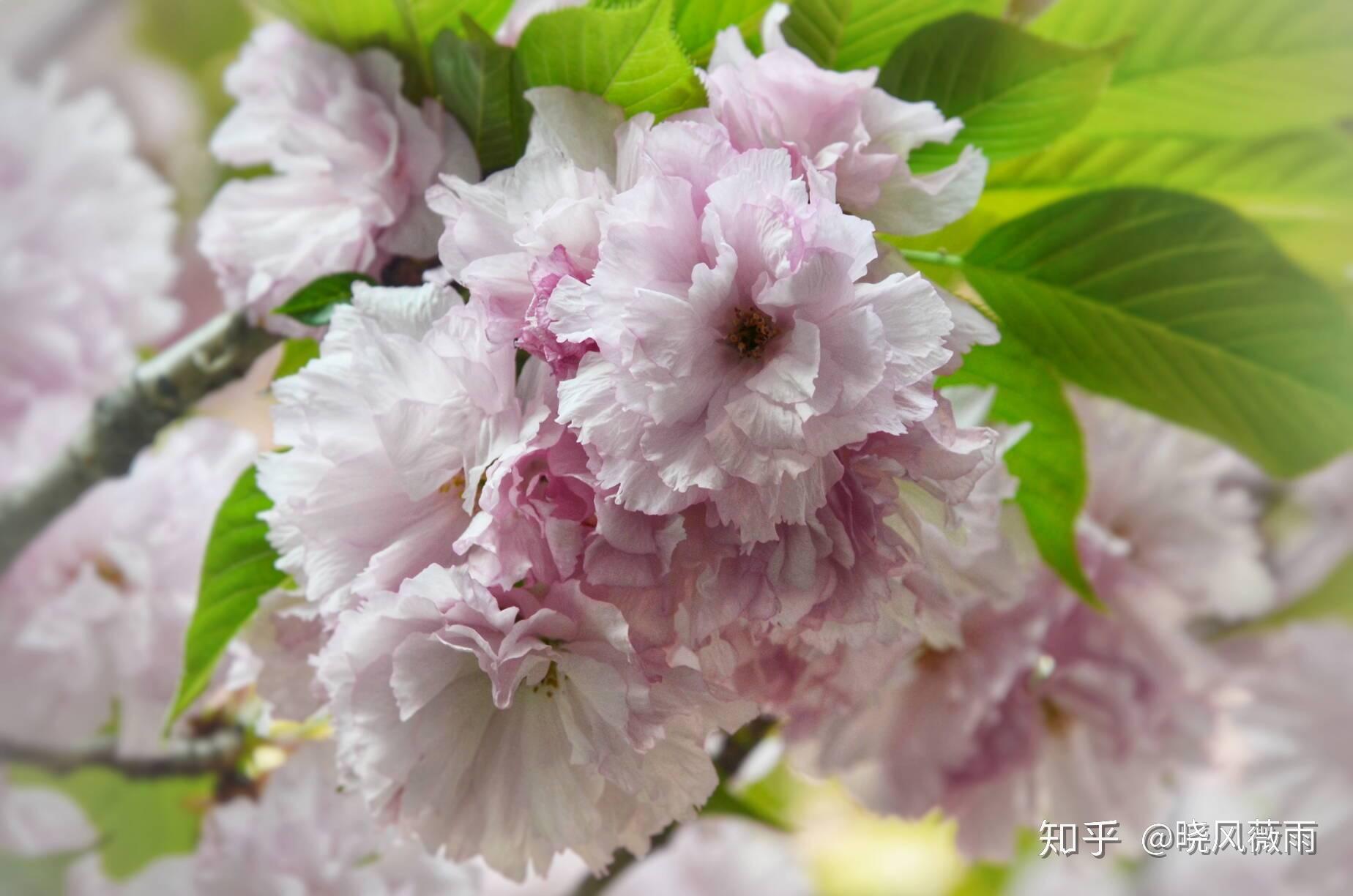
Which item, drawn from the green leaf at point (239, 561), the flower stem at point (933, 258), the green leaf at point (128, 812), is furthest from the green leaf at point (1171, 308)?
the green leaf at point (128, 812)

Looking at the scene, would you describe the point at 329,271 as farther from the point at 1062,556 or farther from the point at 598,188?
the point at 1062,556

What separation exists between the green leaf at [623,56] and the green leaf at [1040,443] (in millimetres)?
106

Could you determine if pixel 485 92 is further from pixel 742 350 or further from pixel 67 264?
pixel 67 264

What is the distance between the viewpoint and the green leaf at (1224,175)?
36 cm

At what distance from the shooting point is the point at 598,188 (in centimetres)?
24

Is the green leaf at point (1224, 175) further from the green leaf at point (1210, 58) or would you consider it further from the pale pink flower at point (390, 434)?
the pale pink flower at point (390, 434)

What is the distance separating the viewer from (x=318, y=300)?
0.93ft

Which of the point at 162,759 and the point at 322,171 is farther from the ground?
the point at 322,171

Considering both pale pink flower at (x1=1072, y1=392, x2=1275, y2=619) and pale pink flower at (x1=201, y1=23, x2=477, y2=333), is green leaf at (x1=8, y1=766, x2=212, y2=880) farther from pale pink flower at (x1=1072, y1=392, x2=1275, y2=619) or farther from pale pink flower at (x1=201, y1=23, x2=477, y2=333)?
pale pink flower at (x1=1072, y1=392, x2=1275, y2=619)

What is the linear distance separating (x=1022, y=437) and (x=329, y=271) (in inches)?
7.7

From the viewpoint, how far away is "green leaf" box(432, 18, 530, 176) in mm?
277

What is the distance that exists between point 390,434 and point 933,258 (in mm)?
158

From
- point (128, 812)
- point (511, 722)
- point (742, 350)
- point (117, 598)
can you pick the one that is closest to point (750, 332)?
point (742, 350)

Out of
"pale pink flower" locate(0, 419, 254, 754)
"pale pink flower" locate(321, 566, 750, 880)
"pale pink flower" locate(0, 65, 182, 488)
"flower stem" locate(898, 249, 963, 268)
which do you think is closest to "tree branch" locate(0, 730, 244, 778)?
"pale pink flower" locate(0, 419, 254, 754)
